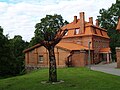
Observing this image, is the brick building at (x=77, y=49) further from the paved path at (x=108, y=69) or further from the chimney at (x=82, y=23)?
the paved path at (x=108, y=69)

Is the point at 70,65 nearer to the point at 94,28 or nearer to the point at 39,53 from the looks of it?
the point at 39,53

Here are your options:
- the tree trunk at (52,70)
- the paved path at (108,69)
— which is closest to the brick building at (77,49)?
the paved path at (108,69)

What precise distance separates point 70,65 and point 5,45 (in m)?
11.9

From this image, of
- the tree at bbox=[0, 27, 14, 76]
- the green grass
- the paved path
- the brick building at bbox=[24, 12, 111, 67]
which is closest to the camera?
the green grass

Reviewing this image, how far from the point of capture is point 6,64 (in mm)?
43625

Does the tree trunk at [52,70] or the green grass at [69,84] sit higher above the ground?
the tree trunk at [52,70]

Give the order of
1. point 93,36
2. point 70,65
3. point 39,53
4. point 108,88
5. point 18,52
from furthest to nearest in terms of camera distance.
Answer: point 18,52, point 93,36, point 39,53, point 70,65, point 108,88

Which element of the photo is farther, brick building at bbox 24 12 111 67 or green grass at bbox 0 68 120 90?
brick building at bbox 24 12 111 67

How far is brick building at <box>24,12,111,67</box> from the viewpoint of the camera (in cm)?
4291

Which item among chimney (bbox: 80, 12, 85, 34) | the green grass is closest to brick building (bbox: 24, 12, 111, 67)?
chimney (bbox: 80, 12, 85, 34)

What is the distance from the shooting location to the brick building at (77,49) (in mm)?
42906

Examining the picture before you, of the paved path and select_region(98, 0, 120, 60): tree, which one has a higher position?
select_region(98, 0, 120, 60): tree

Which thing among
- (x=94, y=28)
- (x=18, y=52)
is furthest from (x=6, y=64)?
(x=18, y=52)

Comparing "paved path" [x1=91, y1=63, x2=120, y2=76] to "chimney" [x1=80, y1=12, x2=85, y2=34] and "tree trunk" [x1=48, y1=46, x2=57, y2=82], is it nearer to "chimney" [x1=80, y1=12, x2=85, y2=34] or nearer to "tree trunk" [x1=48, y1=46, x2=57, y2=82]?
"tree trunk" [x1=48, y1=46, x2=57, y2=82]
